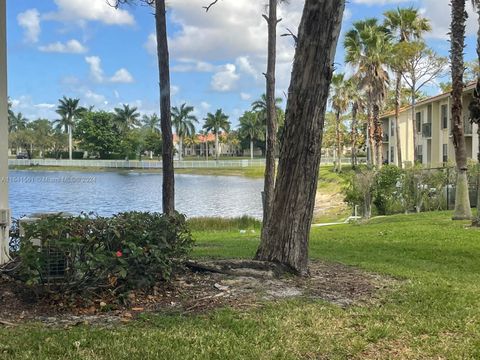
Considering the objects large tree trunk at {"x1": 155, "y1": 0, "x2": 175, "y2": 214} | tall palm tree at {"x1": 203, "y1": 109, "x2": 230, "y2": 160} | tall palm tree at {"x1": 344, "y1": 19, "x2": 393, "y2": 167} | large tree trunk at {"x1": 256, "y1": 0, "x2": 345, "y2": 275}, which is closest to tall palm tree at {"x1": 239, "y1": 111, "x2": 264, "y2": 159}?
tall palm tree at {"x1": 203, "y1": 109, "x2": 230, "y2": 160}

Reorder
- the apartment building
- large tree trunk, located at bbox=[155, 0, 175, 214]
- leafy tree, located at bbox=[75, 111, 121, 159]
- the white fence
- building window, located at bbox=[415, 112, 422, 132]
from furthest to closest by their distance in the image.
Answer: leafy tree, located at bbox=[75, 111, 121, 159], the white fence, building window, located at bbox=[415, 112, 422, 132], the apartment building, large tree trunk, located at bbox=[155, 0, 175, 214]

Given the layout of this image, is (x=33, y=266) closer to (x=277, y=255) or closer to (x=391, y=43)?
(x=277, y=255)

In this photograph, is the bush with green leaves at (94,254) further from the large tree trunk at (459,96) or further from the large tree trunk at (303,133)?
the large tree trunk at (459,96)

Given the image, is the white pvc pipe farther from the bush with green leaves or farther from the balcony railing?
the balcony railing

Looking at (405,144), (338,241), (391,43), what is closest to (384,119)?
(405,144)

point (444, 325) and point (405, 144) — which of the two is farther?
point (405, 144)

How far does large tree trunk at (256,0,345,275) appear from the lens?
634 centimetres

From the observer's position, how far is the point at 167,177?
9.71 metres

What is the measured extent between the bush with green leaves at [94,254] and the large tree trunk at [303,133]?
1.54 metres

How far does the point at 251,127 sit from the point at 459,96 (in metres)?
101

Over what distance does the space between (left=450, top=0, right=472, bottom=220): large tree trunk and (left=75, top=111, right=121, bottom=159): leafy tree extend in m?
92.4

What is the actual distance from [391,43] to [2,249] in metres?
36.2

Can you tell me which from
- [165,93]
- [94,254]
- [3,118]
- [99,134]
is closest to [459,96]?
[165,93]

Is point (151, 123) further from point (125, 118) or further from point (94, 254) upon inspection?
point (94, 254)
